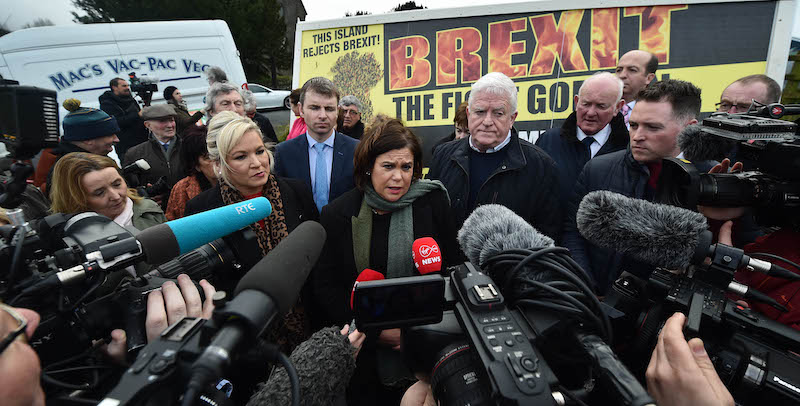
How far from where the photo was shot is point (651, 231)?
96 cm

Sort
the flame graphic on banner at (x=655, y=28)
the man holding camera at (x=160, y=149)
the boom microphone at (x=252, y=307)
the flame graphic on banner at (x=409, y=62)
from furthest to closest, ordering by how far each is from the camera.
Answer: the flame graphic on banner at (x=409, y=62) → the man holding camera at (x=160, y=149) → the flame graphic on banner at (x=655, y=28) → the boom microphone at (x=252, y=307)

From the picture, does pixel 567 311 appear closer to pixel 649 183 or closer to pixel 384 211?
pixel 384 211

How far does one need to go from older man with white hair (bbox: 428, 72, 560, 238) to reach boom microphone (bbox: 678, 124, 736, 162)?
0.96m

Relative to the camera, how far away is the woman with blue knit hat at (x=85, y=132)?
3.15 m

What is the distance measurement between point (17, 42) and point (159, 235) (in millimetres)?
7870

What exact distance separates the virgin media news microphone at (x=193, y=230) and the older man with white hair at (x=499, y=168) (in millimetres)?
1621

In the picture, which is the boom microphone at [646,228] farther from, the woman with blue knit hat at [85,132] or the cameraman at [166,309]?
the woman with blue knit hat at [85,132]

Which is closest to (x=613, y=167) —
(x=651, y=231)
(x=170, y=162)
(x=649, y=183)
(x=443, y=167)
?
(x=649, y=183)

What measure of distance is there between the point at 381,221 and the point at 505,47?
3299 mm

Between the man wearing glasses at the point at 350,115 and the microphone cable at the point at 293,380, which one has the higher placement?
the man wearing glasses at the point at 350,115

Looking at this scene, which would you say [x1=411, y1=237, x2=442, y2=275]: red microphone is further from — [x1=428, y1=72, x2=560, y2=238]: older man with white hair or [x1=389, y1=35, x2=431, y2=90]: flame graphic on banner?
[x1=389, y1=35, x2=431, y2=90]: flame graphic on banner

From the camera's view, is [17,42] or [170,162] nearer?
[170,162]

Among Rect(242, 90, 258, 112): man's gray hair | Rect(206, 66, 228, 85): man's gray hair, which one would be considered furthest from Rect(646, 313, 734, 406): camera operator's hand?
Rect(206, 66, 228, 85): man's gray hair

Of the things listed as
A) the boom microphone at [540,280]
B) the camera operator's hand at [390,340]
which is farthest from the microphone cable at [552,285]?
the camera operator's hand at [390,340]
